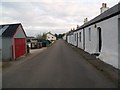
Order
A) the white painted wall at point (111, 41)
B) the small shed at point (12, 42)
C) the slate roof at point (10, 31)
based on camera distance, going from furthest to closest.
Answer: the slate roof at point (10, 31) < the small shed at point (12, 42) < the white painted wall at point (111, 41)

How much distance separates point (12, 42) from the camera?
682 inches

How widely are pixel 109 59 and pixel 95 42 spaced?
20.1 ft

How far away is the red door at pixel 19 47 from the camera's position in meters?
18.5

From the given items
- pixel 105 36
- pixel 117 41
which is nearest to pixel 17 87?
pixel 117 41

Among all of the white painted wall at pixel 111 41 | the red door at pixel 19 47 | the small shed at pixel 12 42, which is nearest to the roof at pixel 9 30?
the small shed at pixel 12 42

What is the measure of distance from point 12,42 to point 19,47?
2392 millimetres

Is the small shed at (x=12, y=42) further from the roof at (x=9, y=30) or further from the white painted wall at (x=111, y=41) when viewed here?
the white painted wall at (x=111, y=41)

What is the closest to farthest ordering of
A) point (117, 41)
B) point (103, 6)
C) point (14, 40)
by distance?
point (117, 41), point (14, 40), point (103, 6)

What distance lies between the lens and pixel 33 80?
26.0ft

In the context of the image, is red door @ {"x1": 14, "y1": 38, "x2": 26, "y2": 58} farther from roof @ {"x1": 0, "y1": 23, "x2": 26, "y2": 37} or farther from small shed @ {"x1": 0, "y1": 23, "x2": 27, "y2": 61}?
roof @ {"x1": 0, "y1": 23, "x2": 26, "y2": 37}

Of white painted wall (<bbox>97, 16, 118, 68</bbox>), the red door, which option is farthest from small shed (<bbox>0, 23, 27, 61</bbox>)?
white painted wall (<bbox>97, 16, 118, 68</bbox>)

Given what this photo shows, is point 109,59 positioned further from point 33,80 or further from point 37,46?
point 37,46

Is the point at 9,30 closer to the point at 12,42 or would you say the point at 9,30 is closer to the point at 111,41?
the point at 12,42

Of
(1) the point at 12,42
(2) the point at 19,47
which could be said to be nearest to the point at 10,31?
(1) the point at 12,42
